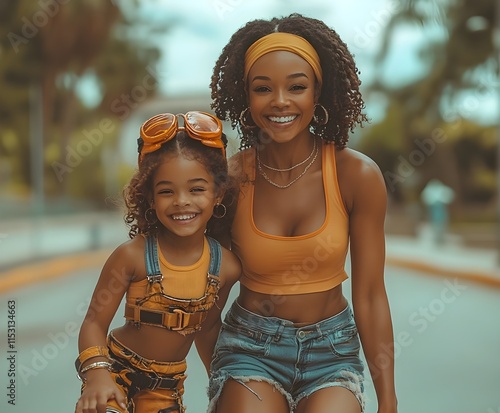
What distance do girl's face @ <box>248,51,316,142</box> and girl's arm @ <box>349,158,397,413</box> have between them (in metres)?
0.24

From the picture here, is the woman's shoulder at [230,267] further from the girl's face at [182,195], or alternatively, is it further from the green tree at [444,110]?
the green tree at [444,110]

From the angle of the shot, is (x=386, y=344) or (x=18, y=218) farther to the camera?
(x=18, y=218)

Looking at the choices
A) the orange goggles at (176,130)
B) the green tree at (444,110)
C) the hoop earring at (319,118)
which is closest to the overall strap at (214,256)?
the orange goggles at (176,130)

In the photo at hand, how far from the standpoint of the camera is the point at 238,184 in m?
2.55

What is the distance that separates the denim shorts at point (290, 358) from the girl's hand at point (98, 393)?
14.6 inches

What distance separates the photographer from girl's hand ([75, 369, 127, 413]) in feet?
7.26

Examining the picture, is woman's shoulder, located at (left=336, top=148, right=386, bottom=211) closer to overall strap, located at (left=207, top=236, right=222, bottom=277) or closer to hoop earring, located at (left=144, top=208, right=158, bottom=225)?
overall strap, located at (left=207, top=236, right=222, bottom=277)

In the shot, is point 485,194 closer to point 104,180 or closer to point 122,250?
point 104,180

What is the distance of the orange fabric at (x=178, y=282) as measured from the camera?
2.40 meters

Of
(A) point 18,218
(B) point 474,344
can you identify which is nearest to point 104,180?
(A) point 18,218

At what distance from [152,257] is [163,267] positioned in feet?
0.14

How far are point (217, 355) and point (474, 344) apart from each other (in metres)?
5.18

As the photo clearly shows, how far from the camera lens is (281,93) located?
2.46 metres

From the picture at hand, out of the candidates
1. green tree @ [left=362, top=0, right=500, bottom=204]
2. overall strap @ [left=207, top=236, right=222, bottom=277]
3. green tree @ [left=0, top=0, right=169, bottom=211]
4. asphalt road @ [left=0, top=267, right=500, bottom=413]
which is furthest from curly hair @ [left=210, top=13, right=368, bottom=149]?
green tree @ [left=362, top=0, right=500, bottom=204]
